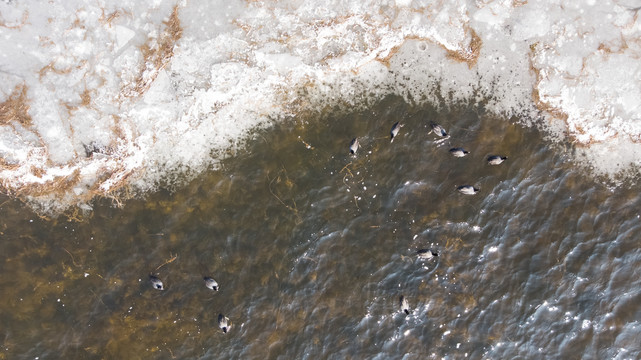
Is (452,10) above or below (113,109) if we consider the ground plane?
above

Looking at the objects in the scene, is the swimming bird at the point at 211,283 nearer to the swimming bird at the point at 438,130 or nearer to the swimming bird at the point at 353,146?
the swimming bird at the point at 353,146

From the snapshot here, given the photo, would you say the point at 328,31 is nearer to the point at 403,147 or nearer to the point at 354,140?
the point at 354,140

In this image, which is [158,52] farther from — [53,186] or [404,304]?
[404,304]

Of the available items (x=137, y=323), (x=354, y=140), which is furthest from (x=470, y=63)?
(x=137, y=323)

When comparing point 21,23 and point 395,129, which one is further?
point 395,129

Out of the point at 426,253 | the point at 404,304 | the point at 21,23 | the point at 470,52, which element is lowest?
the point at 404,304

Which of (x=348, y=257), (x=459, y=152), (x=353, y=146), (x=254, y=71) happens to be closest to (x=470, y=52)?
(x=459, y=152)

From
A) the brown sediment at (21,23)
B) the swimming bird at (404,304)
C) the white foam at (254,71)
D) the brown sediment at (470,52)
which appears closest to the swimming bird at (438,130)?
the white foam at (254,71)
